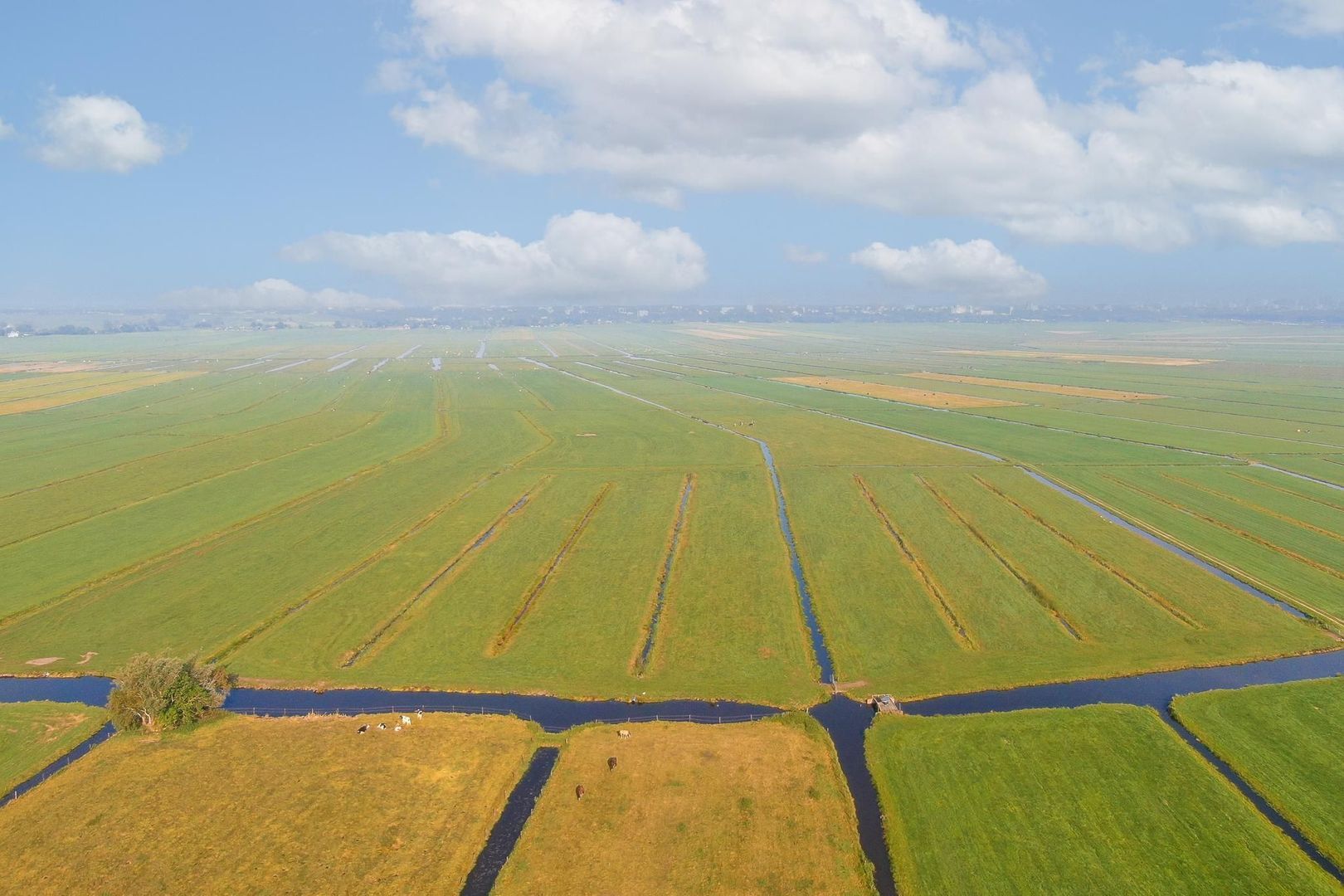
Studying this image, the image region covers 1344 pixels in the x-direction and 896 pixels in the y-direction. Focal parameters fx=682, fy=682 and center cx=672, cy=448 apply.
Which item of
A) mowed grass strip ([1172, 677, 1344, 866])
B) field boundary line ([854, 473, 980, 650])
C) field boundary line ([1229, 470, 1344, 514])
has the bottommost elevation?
mowed grass strip ([1172, 677, 1344, 866])

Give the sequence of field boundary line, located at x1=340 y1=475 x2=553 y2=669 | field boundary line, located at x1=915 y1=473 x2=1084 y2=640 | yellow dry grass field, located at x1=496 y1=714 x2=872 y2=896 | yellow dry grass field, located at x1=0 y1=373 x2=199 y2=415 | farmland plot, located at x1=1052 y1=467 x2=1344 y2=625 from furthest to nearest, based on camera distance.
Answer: yellow dry grass field, located at x1=0 y1=373 x2=199 y2=415 → farmland plot, located at x1=1052 y1=467 x2=1344 y2=625 → field boundary line, located at x1=915 y1=473 x2=1084 y2=640 → field boundary line, located at x1=340 y1=475 x2=553 y2=669 → yellow dry grass field, located at x1=496 y1=714 x2=872 y2=896

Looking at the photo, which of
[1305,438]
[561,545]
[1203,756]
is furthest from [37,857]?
[1305,438]

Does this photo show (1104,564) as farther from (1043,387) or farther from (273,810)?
(1043,387)

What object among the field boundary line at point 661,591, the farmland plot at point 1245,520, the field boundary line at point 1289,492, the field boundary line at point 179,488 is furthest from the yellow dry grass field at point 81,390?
the field boundary line at point 1289,492

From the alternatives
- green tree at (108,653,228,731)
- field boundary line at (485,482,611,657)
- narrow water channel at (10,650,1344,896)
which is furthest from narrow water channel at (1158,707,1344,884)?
green tree at (108,653,228,731)

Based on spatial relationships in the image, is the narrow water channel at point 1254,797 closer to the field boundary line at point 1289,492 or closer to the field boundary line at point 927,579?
the field boundary line at point 927,579

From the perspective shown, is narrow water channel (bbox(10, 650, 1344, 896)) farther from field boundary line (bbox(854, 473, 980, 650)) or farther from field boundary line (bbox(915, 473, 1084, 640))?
field boundary line (bbox(915, 473, 1084, 640))

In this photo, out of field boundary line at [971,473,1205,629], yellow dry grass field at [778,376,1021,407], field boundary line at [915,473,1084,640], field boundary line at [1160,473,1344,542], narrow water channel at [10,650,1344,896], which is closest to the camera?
narrow water channel at [10,650,1344,896]
